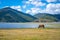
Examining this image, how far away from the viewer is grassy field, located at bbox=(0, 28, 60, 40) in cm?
432

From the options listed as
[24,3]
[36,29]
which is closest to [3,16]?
[24,3]

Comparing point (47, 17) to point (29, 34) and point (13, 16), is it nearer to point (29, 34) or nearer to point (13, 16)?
point (29, 34)

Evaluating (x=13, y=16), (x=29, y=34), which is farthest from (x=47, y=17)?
(x=13, y=16)

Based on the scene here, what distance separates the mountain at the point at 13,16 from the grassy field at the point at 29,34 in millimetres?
326

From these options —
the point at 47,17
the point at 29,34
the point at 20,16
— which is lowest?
the point at 29,34

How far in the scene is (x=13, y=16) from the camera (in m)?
4.62

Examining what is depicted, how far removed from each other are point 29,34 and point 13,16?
760 millimetres

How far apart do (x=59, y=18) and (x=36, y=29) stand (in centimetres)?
81

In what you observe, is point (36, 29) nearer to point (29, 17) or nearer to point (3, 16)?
point (29, 17)

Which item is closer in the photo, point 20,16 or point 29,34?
point 29,34

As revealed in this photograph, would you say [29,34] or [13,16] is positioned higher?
[13,16]

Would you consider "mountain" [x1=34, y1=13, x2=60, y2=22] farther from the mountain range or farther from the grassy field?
the grassy field

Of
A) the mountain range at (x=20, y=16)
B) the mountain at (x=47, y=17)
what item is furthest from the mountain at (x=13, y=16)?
the mountain at (x=47, y=17)

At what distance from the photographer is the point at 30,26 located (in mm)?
4586
